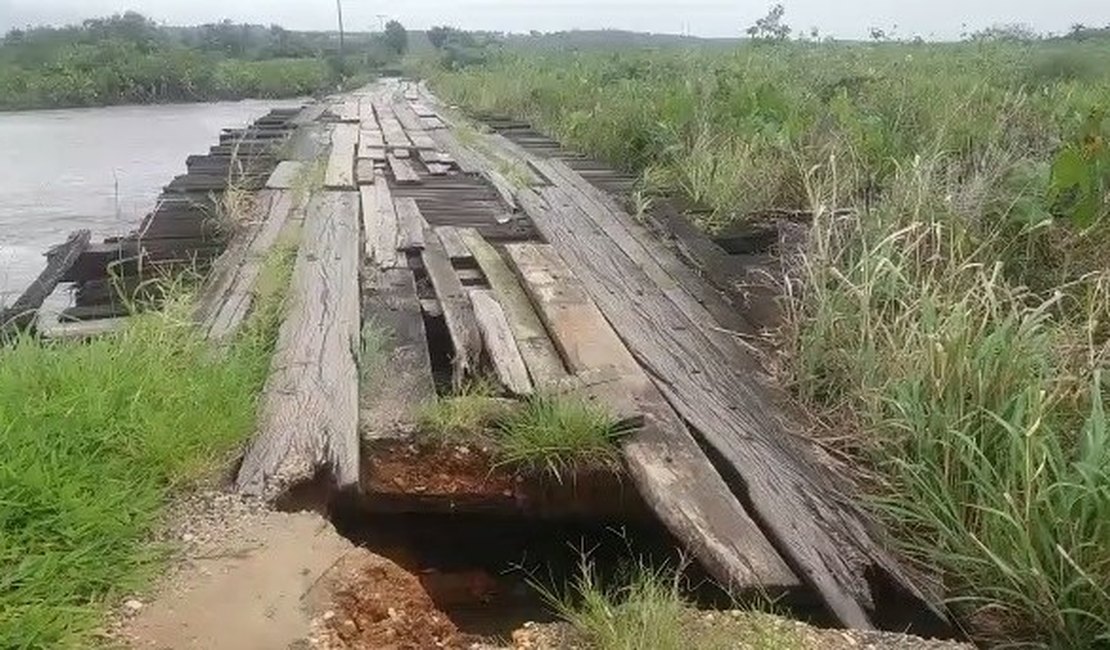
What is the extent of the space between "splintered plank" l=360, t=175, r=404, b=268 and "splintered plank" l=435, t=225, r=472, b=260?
255mm

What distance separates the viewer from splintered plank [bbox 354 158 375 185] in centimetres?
817

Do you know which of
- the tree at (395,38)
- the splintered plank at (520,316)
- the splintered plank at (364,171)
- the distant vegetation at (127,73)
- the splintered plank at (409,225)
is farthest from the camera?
the tree at (395,38)

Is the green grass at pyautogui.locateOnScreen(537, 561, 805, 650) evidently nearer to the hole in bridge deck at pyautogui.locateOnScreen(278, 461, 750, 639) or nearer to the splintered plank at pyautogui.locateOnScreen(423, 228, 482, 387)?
the hole in bridge deck at pyautogui.locateOnScreen(278, 461, 750, 639)

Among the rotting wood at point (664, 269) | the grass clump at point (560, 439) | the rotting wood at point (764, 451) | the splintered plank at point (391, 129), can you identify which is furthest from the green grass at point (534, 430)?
the splintered plank at point (391, 129)

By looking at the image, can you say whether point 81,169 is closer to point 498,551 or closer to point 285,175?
point 285,175

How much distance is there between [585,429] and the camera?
3.37 meters

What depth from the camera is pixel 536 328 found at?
4516mm

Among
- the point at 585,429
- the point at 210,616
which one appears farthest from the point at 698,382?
the point at 210,616

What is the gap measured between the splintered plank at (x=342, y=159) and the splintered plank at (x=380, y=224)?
0.73 feet

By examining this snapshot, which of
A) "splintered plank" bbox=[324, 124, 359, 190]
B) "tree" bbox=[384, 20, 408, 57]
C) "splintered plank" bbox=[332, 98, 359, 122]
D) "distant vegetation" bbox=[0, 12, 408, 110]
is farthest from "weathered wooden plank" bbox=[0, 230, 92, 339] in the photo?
"tree" bbox=[384, 20, 408, 57]

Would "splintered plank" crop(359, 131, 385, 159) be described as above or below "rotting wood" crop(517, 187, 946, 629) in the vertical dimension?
above

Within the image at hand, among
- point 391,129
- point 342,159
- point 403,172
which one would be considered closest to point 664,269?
point 403,172

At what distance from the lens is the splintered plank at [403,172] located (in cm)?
827

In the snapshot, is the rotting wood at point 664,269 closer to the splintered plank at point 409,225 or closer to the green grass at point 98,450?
the splintered plank at point 409,225
